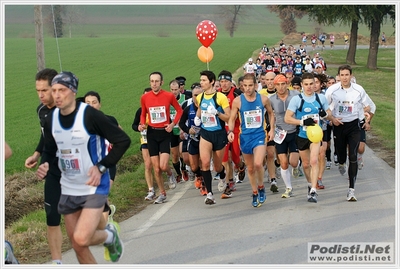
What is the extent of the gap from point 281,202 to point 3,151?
5.68 meters

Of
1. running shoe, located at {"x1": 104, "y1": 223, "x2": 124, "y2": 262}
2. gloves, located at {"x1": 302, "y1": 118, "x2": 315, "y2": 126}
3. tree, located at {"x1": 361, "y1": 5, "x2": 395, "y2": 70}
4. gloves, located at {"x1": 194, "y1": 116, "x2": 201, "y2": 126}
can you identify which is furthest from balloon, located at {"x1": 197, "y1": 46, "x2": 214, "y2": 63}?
tree, located at {"x1": 361, "y1": 5, "x2": 395, "y2": 70}

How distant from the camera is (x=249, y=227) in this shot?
9164 millimetres

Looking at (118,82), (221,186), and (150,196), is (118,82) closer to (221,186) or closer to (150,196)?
(221,186)

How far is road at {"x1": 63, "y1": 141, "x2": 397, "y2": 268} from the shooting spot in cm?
765

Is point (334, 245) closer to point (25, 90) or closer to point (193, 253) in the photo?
point (193, 253)

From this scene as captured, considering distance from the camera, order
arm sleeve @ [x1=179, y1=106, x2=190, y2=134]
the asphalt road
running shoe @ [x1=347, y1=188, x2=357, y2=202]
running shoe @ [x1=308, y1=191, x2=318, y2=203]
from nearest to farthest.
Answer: the asphalt road → running shoe @ [x1=308, y1=191, x2=318, y2=203] → running shoe @ [x1=347, y1=188, x2=357, y2=202] → arm sleeve @ [x1=179, y1=106, x2=190, y2=134]

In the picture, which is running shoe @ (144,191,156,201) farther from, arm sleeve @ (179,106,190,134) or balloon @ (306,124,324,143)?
balloon @ (306,124,324,143)

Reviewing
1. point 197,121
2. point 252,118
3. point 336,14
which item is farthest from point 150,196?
point 336,14

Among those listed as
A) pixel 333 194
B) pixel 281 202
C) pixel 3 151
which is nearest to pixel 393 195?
pixel 333 194

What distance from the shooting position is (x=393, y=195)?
1138 centimetres

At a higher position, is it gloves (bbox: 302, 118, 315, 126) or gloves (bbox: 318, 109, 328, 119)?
gloves (bbox: 318, 109, 328, 119)

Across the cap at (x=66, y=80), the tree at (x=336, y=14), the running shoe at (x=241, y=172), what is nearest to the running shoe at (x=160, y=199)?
the running shoe at (x=241, y=172)

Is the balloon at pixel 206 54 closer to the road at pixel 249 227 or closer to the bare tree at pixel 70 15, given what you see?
the road at pixel 249 227

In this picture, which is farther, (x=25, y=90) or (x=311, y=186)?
(x=25, y=90)
